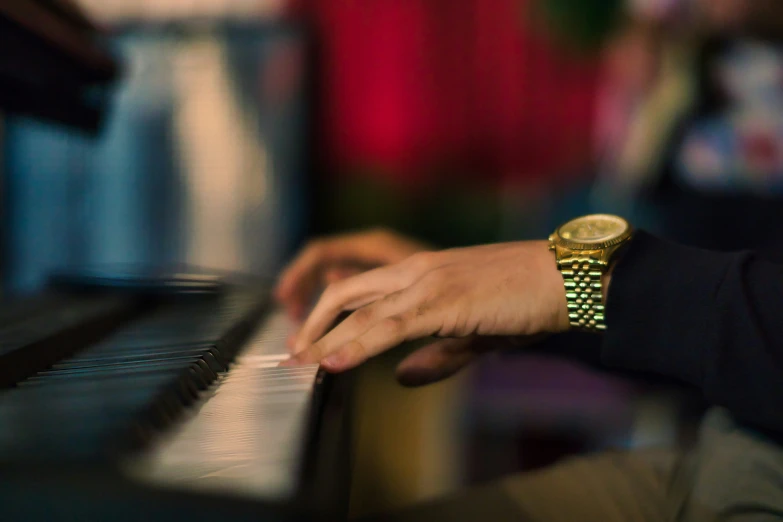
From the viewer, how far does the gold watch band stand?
648 millimetres

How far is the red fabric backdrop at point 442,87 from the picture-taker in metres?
1.92

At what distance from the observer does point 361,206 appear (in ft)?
6.42

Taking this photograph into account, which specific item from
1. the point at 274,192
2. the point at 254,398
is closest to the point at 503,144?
the point at 274,192

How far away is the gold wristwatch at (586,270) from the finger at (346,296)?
6.5 inches

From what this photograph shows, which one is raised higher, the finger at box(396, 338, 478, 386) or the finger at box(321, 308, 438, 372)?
the finger at box(321, 308, 438, 372)

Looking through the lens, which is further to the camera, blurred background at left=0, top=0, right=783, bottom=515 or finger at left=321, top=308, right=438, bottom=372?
blurred background at left=0, top=0, right=783, bottom=515

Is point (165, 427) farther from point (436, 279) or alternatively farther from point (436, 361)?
point (436, 361)

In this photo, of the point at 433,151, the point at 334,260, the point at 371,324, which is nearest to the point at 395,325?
the point at 371,324

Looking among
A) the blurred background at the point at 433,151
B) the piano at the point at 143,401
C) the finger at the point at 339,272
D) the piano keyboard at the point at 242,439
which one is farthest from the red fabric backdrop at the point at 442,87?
the piano keyboard at the point at 242,439

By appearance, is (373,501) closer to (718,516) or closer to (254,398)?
(718,516)

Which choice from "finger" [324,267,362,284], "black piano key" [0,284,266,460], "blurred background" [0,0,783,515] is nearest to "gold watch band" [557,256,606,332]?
"black piano key" [0,284,266,460]

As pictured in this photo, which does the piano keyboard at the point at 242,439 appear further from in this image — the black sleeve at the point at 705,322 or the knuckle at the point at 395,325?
the black sleeve at the point at 705,322

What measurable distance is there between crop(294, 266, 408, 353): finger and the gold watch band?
17cm

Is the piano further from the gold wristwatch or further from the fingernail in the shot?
the gold wristwatch
